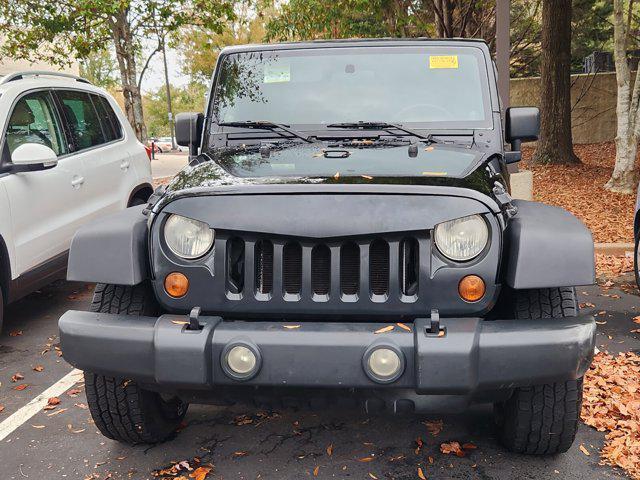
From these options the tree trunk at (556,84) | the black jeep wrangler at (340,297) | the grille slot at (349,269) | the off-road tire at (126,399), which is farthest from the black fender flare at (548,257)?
the tree trunk at (556,84)

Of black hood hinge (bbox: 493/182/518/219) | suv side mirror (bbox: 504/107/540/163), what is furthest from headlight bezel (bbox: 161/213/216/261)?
suv side mirror (bbox: 504/107/540/163)

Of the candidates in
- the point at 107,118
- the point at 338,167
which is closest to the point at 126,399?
the point at 338,167

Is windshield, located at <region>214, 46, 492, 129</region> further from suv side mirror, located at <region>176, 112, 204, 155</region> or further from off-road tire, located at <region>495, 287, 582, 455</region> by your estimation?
off-road tire, located at <region>495, 287, 582, 455</region>

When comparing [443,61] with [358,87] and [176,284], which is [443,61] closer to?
[358,87]

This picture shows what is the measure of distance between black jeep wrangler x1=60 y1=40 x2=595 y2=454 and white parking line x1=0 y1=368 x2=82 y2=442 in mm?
818

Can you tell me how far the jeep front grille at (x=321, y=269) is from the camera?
2635 mm

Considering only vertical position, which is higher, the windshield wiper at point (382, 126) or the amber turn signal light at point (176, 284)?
the windshield wiper at point (382, 126)

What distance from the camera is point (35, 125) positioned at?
17.6 feet

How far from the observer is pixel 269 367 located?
8.21ft

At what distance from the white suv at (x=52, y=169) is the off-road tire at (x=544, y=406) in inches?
139

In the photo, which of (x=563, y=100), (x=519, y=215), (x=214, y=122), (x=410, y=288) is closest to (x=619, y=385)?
(x=519, y=215)

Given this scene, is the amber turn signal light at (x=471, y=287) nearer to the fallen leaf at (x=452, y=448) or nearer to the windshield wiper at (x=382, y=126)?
the fallen leaf at (x=452, y=448)

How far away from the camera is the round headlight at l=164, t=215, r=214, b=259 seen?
272cm

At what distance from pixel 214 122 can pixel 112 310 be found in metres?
1.54
